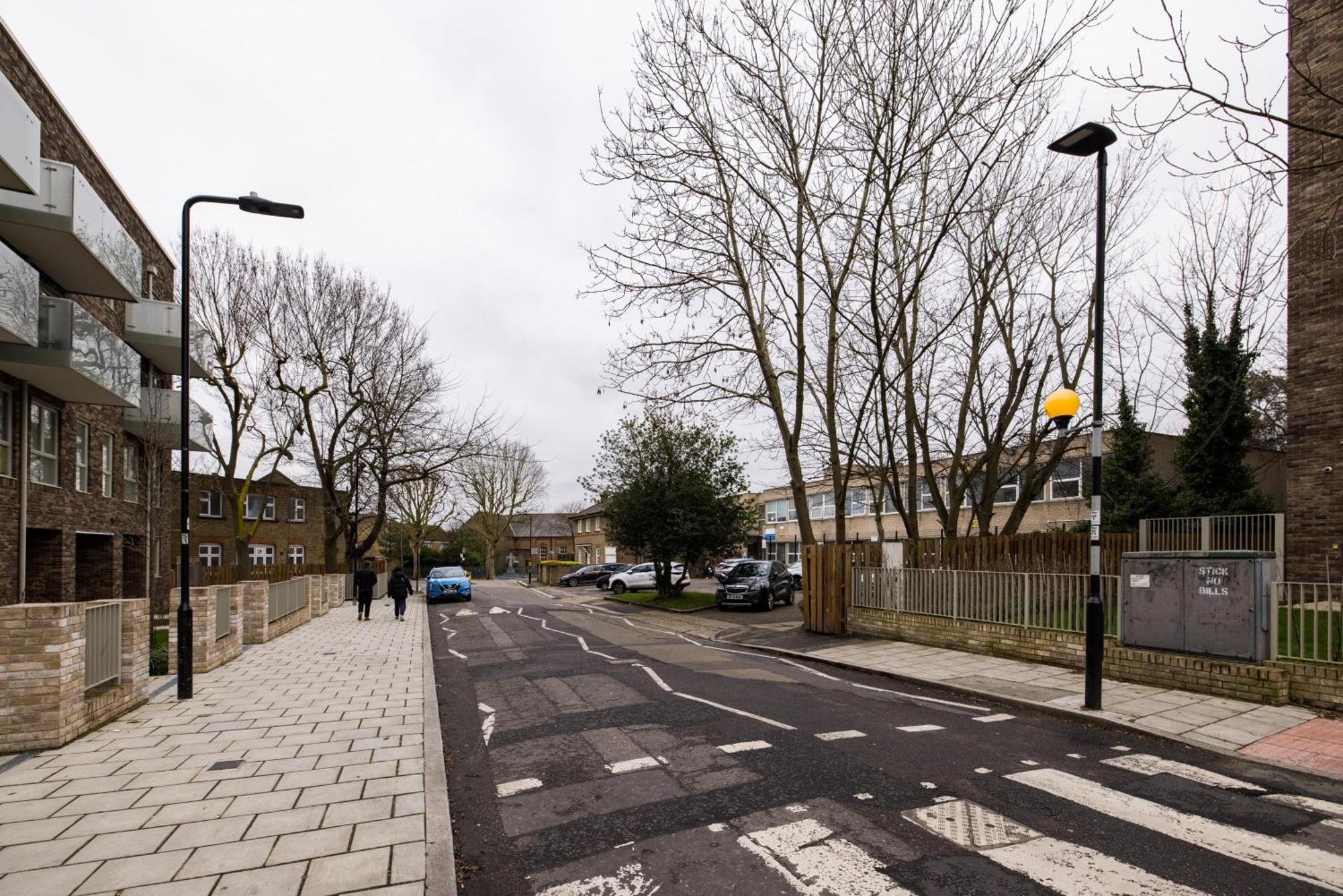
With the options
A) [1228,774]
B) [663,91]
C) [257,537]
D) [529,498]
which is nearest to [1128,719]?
[1228,774]

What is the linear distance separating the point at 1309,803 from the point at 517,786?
19.5ft

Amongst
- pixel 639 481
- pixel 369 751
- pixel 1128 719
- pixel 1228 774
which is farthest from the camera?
pixel 639 481

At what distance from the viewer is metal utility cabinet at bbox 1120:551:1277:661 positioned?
833cm

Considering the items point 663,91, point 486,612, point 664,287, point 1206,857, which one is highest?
point 663,91

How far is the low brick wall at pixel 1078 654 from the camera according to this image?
8297mm

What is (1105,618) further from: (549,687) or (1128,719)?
(549,687)

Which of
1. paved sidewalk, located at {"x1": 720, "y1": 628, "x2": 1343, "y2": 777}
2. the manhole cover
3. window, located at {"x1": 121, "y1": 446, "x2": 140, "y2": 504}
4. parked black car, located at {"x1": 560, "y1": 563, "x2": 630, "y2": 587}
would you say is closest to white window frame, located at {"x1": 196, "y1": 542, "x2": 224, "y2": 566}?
parked black car, located at {"x1": 560, "y1": 563, "x2": 630, "y2": 587}

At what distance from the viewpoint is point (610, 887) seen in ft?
13.1

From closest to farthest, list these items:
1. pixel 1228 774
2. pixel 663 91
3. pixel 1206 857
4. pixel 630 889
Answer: pixel 630 889, pixel 1206 857, pixel 1228 774, pixel 663 91

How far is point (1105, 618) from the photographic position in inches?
427

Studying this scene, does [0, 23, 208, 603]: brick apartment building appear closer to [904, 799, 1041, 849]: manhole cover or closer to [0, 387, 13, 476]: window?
[0, 387, 13, 476]: window

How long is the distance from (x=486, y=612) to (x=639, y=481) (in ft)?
24.8

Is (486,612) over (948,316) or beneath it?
beneath

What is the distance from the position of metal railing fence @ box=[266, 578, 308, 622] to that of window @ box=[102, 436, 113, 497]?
588 centimetres
